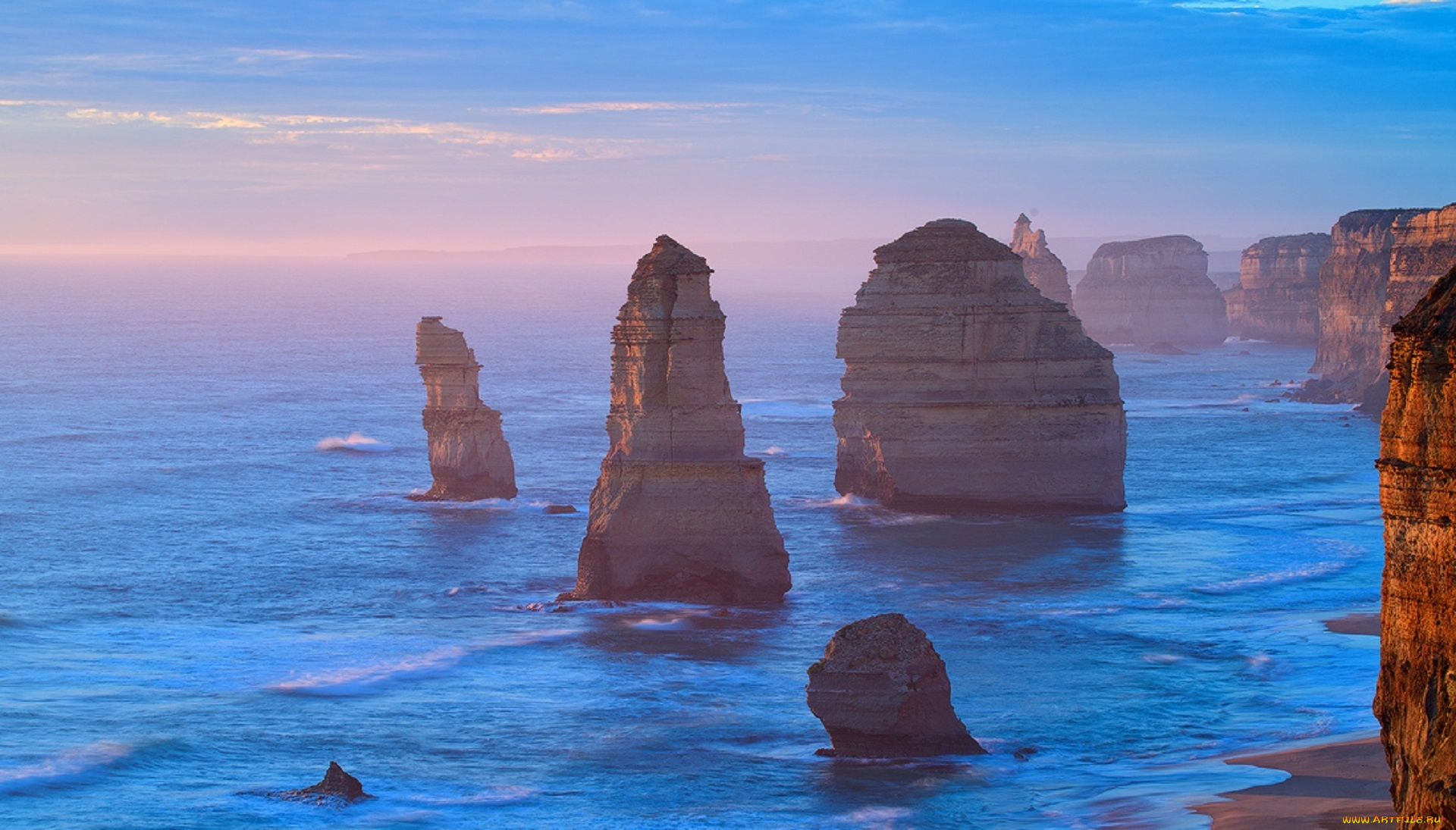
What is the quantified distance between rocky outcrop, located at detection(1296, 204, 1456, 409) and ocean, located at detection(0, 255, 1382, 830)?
13.7 m

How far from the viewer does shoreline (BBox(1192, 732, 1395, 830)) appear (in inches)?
853

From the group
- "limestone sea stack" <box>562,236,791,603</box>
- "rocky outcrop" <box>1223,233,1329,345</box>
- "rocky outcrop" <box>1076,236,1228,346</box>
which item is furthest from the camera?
"rocky outcrop" <box>1076,236,1228,346</box>

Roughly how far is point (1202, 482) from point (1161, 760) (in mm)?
38227

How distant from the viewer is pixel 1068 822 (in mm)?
23016

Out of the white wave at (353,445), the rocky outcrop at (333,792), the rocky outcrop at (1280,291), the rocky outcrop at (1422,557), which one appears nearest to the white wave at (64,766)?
the rocky outcrop at (333,792)

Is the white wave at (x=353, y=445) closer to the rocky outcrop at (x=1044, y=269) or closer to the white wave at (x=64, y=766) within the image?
the white wave at (x=64, y=766)

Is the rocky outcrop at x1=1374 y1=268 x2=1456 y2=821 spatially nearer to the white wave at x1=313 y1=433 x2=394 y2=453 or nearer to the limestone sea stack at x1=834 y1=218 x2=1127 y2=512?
the limestone sea stack at x1=834 y1=218 x2=1127 y2=512

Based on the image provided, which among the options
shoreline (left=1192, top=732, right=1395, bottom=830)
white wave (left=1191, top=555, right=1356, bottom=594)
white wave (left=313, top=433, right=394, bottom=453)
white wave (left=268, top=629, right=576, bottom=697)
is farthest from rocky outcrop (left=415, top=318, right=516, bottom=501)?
shoreline (left=1192, top=732, right=1395, bottom=830)

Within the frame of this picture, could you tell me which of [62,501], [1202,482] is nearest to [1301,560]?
[1202,482]

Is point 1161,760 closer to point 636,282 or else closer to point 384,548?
point 636,282

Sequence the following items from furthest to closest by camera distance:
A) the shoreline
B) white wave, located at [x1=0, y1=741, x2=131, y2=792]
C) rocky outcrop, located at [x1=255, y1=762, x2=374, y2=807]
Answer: white wave, located at [x1=0, y1=741, x2=131, y2=792] < rocky outcrop, located at [x1=255, y1=762, x2=374, y2=807] < the shoreline

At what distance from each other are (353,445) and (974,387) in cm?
3921

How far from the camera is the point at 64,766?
90.8ft

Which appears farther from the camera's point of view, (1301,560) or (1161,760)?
(1301,560)
